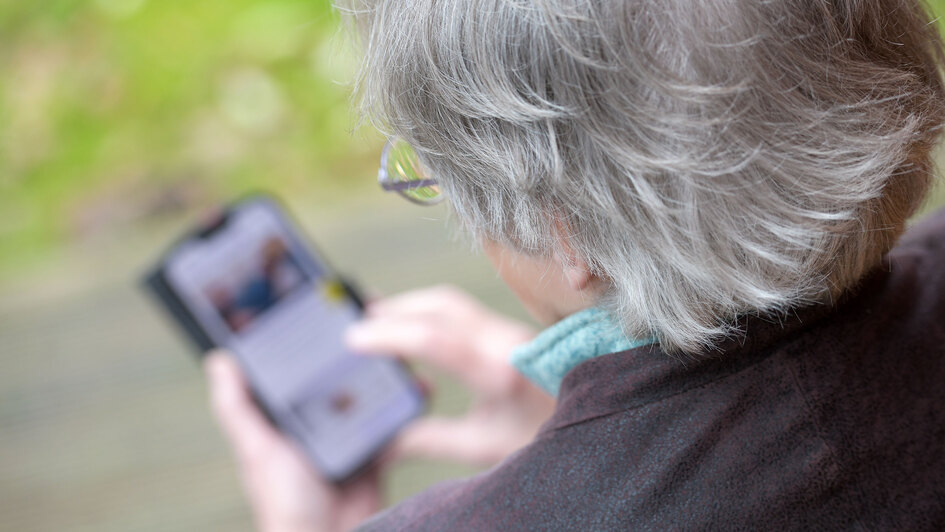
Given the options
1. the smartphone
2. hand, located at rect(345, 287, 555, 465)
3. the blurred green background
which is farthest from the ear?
the blurred green background

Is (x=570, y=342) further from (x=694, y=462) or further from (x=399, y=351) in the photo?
(x=399, y=351)

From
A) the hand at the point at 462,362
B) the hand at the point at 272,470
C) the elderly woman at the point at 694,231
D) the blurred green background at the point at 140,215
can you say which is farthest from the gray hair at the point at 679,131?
the blurred green background at the point at 140,215

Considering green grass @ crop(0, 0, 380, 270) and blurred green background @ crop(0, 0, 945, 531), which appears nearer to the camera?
blurred green background @ crop(0, 0, 945, 531)

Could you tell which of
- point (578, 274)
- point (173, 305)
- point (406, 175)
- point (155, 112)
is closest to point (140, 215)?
point (155, 112)

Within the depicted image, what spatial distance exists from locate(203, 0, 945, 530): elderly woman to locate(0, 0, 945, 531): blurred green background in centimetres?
86

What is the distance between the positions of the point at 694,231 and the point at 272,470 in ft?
2.45

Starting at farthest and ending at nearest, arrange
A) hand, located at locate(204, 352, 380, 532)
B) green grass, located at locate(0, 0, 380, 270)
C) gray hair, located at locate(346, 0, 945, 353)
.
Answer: green grass, located at locate(0, 0, 380, 270) → hand, located at locate(204, 352, 380, 532) → gray hair, located at locate(346, 0, 945, 353)

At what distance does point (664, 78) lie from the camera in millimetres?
443

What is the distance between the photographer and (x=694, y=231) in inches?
19.0

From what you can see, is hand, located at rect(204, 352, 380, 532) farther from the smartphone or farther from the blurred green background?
the blurred green background

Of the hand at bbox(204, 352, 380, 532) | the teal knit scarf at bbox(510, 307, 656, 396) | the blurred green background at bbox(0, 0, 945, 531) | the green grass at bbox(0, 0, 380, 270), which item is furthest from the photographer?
the green grass at bbox(0, 0, 380, 270)

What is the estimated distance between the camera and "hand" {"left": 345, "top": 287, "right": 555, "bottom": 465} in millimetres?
1032

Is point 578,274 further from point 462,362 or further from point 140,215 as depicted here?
point 140,215

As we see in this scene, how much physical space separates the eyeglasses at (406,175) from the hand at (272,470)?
55 centimetres
